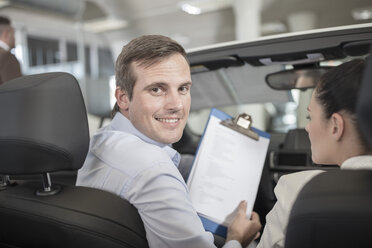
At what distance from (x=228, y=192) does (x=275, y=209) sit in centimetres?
22

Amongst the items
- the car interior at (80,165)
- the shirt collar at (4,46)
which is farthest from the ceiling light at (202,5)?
the car interior at (80,165)

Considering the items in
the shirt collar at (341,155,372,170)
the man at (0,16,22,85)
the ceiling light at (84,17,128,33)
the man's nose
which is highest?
the ceiling light at (84,17,128,33)

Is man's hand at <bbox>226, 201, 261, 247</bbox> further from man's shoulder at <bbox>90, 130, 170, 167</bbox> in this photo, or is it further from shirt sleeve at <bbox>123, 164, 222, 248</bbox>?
man's shoulder at <bbox>90, 130, 170, 167</bbox>

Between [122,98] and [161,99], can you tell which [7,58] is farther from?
[161,99]

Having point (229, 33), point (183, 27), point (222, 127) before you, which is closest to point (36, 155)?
point (222, 127)

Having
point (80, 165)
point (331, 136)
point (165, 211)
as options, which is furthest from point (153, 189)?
point (331, 136)

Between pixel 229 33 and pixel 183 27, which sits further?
pixel 183 27

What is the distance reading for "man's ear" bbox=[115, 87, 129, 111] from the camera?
986 mm

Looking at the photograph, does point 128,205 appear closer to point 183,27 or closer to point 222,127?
point 222,127

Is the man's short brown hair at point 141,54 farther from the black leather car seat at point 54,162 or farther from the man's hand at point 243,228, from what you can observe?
the man's hand at point 243,228

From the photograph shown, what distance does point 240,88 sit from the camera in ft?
5.38

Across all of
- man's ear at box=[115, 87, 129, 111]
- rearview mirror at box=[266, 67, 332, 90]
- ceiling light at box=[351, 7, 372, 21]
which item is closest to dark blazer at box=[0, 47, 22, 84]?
man's ear at box=[115, 87, 129, 111]

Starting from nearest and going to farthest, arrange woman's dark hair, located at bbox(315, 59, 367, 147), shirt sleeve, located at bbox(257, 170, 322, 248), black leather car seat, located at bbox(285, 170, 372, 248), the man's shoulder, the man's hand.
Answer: black leather car seat, located at bbox(285, 170, 372, 248), woman's dark hair, located at bbox(315, 59, 367, 147), shirt sleeve, located at bbox(257, 170, 322, 248), the man's shoulder, the man's hand

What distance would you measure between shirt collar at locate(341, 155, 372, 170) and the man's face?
433mm
